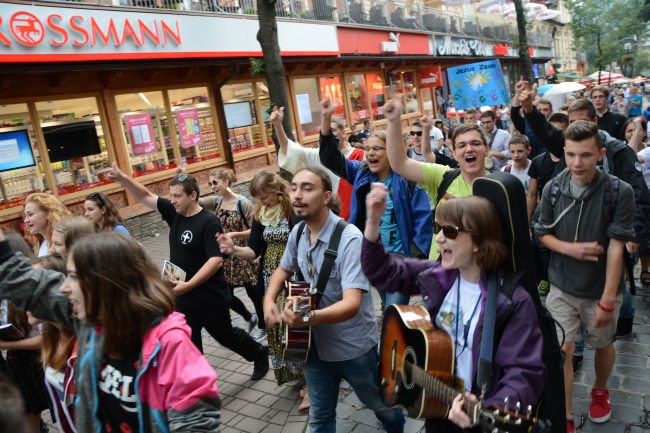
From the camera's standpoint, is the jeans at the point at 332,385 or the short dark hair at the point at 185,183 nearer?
the jeans at the point at 332,385

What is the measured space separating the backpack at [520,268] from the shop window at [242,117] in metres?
13.3

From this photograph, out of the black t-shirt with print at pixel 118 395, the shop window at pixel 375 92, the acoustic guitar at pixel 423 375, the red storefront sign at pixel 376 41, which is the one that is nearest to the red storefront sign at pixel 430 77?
the red storefront sign at pixel 376 41

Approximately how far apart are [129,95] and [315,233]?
36.4ft

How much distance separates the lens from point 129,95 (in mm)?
12430

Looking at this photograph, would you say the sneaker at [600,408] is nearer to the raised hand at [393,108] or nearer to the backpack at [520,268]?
the backpack at [520,268]

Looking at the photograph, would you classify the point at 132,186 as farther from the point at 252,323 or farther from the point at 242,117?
the point at 242,117

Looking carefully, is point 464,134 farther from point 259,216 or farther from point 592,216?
point 259,216

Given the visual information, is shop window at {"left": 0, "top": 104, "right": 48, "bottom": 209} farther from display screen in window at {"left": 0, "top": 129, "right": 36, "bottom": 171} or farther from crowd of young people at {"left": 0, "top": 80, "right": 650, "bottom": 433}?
crowd of young people at {"left": 0, "top": 80, "right": 650, "bottom": 433}

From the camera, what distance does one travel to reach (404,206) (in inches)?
160

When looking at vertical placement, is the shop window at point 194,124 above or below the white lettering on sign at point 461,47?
below

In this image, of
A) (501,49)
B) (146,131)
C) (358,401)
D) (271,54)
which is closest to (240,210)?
(358,401)

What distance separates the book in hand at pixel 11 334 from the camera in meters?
2.99

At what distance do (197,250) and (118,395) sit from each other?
235 centimetres

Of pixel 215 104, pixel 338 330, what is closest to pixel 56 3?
pixel 215 104
